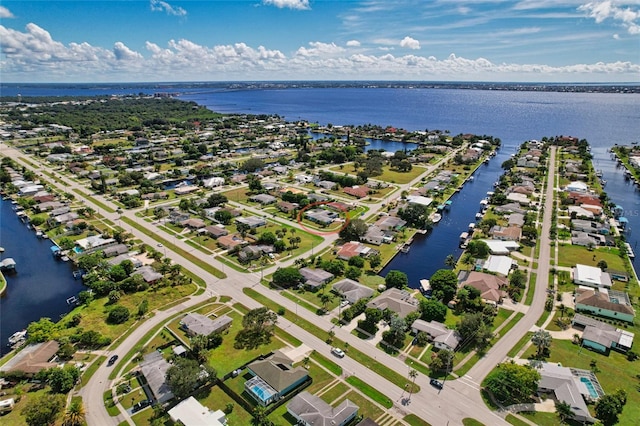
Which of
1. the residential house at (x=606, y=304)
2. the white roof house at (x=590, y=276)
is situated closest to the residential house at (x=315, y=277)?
the residential house at (x=606, y=304)

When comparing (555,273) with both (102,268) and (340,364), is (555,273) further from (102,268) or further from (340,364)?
(102,268)

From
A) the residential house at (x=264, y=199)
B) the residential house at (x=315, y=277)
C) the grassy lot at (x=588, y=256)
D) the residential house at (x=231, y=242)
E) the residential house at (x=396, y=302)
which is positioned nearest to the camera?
the residential house at (x=396, y=302)

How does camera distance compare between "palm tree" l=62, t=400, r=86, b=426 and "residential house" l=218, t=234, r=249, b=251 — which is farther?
"residential house" l=218, t=234, r=249, b=251

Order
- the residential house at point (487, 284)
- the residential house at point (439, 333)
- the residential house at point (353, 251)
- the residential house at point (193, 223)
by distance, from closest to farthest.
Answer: the residential house at point (439, 333) < the residential house at point (487, 284) < the residential house at point (353, 251) < the residential house at point (193, 223)

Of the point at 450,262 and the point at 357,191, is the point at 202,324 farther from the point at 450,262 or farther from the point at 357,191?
the point at 357,191

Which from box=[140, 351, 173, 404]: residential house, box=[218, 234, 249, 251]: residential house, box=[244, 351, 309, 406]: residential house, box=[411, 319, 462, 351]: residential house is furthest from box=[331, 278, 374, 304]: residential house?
box=[140, 351, 173, 404]: residential house

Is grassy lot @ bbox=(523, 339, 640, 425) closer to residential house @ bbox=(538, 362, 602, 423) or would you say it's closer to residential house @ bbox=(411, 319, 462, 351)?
residential house @ bbox=(538, 362, 602, 423)

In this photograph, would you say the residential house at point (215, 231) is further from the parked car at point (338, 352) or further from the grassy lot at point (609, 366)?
the grassy lot at point (609, 366)
